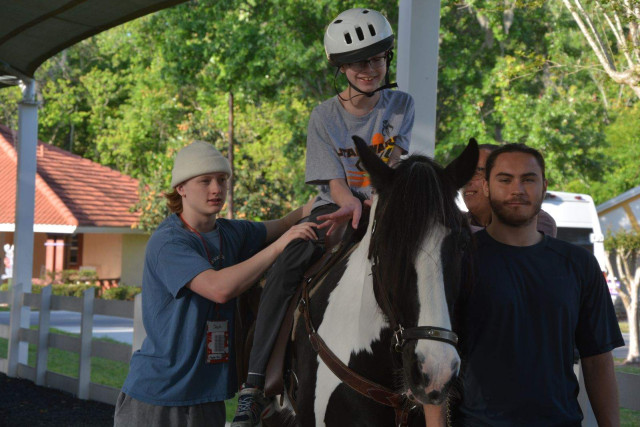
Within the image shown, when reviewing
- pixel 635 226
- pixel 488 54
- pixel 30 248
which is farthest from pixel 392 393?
pixel 635 226

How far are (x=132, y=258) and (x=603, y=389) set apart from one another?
3477cm

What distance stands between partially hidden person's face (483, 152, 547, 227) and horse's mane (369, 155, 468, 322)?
0.53ft

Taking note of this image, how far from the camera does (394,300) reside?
2723 millimetres

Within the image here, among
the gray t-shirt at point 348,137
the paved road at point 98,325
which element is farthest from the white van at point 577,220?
the gray t-shirt at point 348,137

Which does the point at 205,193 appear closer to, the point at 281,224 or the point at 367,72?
the point at 281,224

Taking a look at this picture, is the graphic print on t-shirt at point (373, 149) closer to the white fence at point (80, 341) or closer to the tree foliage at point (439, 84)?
the white fence at point (80, 341)

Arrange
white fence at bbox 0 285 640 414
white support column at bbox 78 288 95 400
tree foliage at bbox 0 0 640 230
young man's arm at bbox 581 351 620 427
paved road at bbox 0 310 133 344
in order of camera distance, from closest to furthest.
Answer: young man's arm at bbox 581 351 620 427
white fence at bbox 0 285 640 414
white support column at bbox 78 288 95 400
paved road at bbox 0 310 133 344
tree foliage at bbox 0 0 640 230

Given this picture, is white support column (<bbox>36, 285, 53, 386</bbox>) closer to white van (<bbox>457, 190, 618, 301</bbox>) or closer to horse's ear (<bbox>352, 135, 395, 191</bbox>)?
horse's ear (<bbox>352, 135, 395, 191</bbox>)

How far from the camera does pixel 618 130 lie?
107 feet

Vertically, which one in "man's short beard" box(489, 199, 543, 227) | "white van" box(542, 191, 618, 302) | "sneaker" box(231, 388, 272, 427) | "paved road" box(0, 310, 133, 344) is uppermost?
"white van" box(542, 191, 618, 302)

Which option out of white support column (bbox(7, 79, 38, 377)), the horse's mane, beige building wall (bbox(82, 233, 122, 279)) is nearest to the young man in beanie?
the horse's mane

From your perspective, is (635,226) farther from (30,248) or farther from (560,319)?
(560,319)

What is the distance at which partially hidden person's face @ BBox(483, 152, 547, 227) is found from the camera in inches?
111

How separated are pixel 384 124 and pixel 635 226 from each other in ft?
91.5
